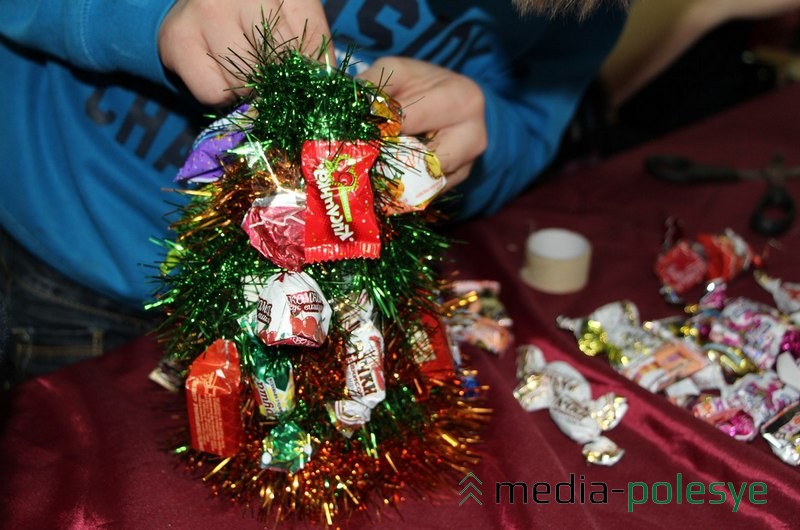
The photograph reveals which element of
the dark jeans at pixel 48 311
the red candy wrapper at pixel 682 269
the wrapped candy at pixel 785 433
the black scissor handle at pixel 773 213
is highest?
the dark jeans at pixel 48 311

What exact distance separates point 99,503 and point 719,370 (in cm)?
59

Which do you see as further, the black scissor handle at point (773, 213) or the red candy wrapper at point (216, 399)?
the black scissor handle at point (773, 213)

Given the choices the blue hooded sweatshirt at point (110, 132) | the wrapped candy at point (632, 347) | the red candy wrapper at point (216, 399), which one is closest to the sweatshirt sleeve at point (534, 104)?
the blue hooded sweatshirt at point (110, 132)

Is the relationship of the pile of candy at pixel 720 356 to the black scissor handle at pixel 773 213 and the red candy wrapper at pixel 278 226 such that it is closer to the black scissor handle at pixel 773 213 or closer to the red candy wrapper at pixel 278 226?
the black scissor handle at pixel 773 213

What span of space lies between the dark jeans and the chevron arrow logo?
18.0 inches

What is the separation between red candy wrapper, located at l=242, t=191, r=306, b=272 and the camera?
1.74ft

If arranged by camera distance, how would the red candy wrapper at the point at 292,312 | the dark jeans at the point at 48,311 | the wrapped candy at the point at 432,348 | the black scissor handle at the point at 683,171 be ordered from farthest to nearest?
the black scissor handle at the point at 683,171, the dark jeans at the point at 48,311, the wrapped candy at the point at 432,348, the red candy wrapper at the point at 292,312

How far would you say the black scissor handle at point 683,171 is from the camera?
3.66ft

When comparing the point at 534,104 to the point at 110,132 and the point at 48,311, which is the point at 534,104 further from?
the point at 48,311

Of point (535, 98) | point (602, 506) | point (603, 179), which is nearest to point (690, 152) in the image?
point (603, 179)

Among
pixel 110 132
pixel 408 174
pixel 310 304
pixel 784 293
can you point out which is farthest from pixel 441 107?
pixel 784 293

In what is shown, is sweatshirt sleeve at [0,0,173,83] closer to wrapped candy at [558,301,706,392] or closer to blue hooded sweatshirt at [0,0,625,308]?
blue hooded sweatshirt at [0,0,625,308]

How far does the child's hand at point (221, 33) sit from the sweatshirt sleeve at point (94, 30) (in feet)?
0.17

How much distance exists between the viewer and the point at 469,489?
64cm
